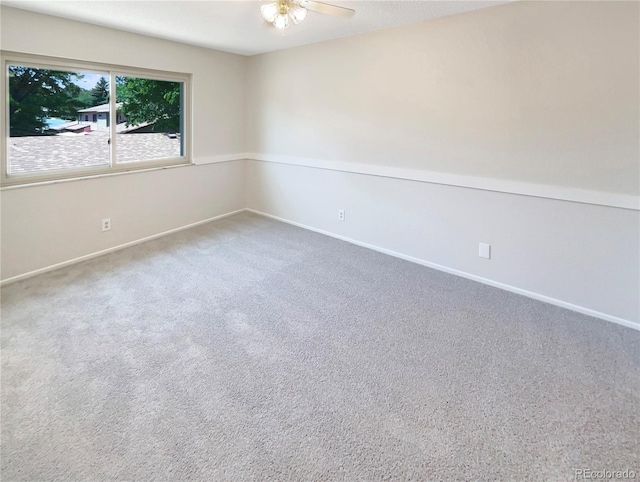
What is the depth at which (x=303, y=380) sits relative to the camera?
216cm

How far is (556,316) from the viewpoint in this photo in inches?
115

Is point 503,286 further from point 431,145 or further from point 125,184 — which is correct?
point 125,184

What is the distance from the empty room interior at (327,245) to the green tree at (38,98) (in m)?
0.02

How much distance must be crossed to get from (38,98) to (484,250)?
13.2ft

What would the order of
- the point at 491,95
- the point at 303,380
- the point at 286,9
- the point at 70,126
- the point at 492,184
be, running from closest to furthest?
the point at 303,380, the point at 286,9, the point at 491,95, the point at 492,184, the point at 70,126

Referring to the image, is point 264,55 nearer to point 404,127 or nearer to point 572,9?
point 404,127

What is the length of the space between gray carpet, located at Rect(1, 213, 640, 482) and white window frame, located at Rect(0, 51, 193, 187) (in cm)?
88

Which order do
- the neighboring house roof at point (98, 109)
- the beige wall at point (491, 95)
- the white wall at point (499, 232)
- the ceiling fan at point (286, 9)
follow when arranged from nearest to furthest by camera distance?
the ceiling fan at point (286, 9), the beige wall at point (491, 95), the white wall at point (499, 232), the neighboring house roof at point (98, 109)

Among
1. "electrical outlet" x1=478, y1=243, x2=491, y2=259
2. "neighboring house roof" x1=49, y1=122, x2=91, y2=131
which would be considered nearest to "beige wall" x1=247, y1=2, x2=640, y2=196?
"electrical outlet" x1=478, y1=243, x2=491, y2=259

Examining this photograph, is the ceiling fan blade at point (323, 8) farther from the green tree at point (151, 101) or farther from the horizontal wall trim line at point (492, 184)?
the green tree at point (151, 101)

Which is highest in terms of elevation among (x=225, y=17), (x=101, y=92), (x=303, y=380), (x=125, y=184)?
(x=225, y=17)

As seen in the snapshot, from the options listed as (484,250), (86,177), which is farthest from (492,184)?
(86,177)

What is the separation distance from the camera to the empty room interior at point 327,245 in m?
1.80

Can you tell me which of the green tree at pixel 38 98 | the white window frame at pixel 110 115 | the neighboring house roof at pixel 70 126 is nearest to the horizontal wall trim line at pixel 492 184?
the white window frame at pixel 110 115
